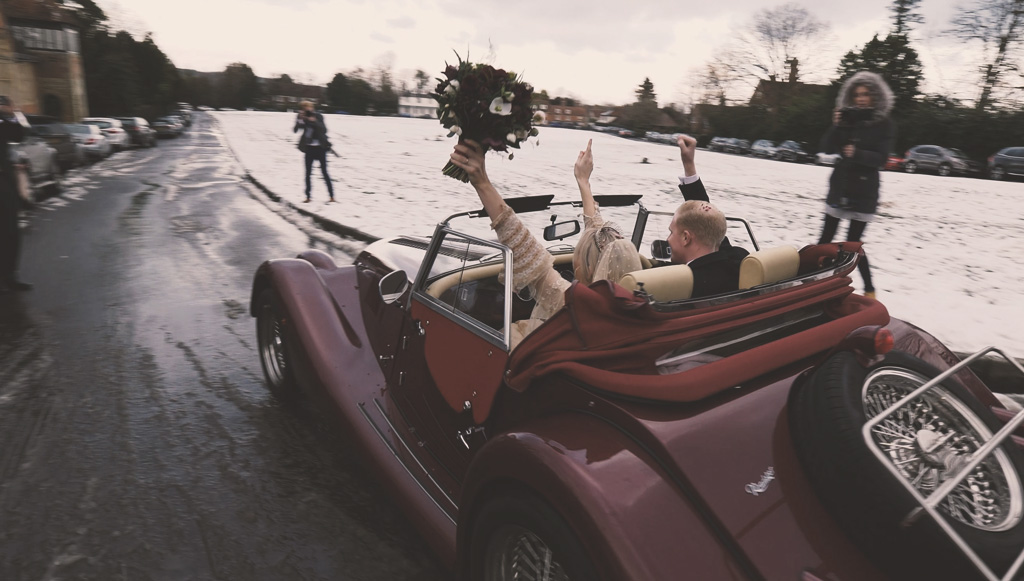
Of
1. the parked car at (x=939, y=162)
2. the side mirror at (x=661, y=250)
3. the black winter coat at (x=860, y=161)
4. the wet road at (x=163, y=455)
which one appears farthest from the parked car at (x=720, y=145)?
the side mirror at (x=661, y=250)

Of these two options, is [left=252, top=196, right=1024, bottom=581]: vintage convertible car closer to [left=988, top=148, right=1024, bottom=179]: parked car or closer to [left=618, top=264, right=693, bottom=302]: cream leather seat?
[left=618, top=264, right=693, bottom=302]: cream leather seat

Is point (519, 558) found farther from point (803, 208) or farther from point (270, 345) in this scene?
point (803, 208)

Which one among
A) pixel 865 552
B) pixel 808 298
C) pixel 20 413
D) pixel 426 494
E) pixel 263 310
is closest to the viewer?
pixel 865 552

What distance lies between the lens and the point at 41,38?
159 feet

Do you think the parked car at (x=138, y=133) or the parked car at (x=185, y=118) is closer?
the parked car at (x=138, y=133)

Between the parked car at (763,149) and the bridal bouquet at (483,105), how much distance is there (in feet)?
122

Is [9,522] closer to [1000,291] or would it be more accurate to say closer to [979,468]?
[979,468]

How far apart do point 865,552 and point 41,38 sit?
209 ft

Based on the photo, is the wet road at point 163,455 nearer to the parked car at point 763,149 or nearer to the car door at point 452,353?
the car door at point 452,353

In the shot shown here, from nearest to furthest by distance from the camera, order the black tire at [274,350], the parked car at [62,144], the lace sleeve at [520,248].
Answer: the lace sleeve at [520,248], the black tire at [274,350], the parked car at [62,144]

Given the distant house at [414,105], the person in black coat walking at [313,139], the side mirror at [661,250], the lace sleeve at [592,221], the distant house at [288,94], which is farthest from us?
the distant house at [288,94]

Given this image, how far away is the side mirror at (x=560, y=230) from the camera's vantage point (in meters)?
2.99

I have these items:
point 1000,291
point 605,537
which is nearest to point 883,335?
point 605,537

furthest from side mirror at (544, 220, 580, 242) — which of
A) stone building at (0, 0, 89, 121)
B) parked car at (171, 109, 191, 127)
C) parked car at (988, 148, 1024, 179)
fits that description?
parked car at (171, 109, 191, 127)
